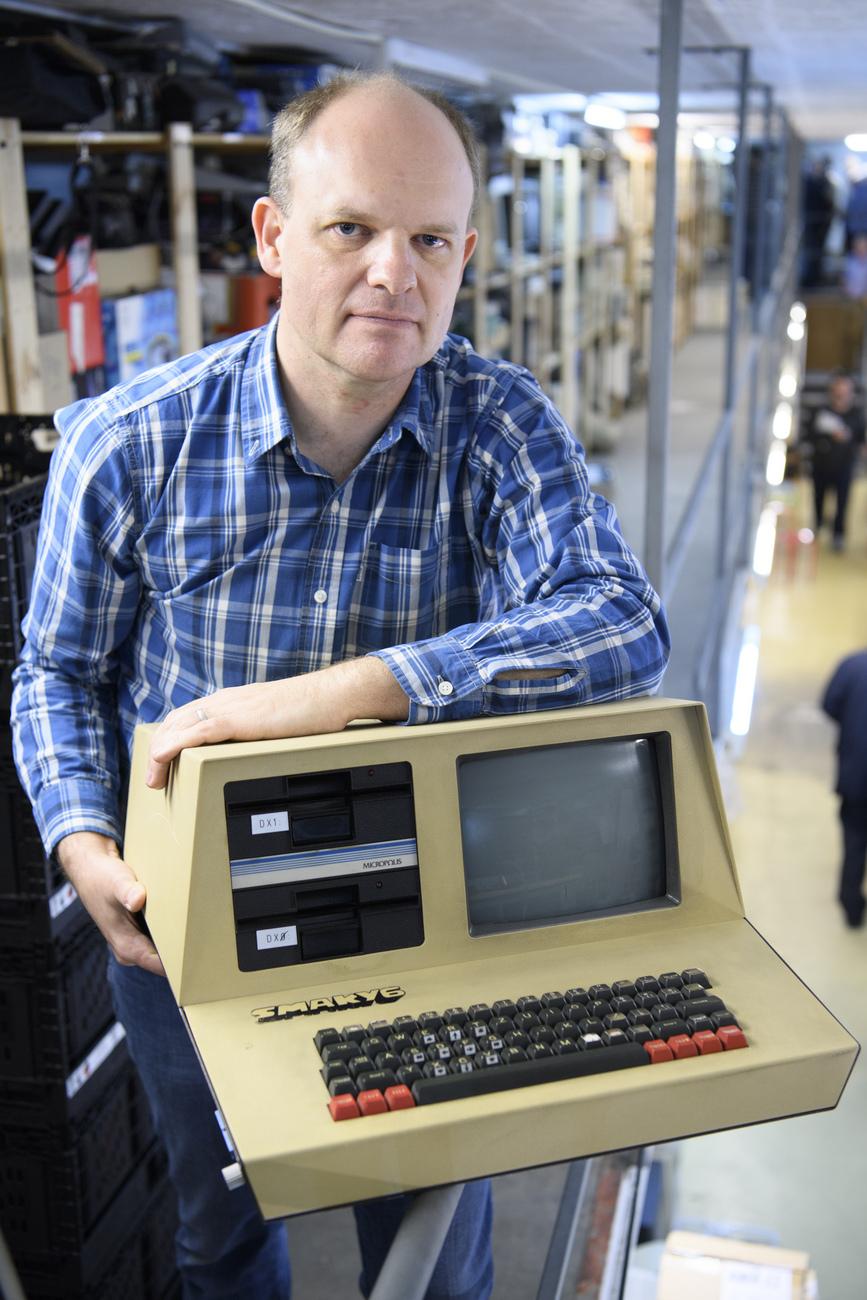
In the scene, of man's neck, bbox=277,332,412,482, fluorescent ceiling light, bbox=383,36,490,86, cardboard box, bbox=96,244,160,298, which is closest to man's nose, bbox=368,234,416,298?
man's neck, bbox=277,332,412,482

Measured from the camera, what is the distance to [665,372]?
2627mm

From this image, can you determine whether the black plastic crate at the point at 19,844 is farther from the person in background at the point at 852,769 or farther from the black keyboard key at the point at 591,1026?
the person in background at the point at 852,769

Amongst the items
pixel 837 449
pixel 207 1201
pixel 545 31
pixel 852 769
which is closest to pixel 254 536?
pixel 207 1201

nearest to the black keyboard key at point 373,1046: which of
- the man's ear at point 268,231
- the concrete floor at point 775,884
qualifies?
the man's ear at point 268,231

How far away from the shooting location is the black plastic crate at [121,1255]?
2.09m

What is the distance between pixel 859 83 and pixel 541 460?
15.5 feet

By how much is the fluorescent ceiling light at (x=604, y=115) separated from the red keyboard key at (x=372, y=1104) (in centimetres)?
695

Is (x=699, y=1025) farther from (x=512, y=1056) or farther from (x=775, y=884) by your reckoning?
(x=775, y=884)

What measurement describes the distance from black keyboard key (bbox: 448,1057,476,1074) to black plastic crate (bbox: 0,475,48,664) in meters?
1.12

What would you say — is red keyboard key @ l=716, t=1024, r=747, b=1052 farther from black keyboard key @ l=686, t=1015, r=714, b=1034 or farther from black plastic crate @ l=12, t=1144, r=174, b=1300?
black plastic crate @ l=12, t=1144, r=174, b=1300

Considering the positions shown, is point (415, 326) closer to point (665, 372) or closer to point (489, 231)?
point (665, 372)

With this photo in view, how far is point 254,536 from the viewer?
140 centimetres

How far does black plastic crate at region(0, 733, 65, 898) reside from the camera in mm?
1966

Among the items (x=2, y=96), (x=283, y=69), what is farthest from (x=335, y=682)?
(x=283, y=69)
